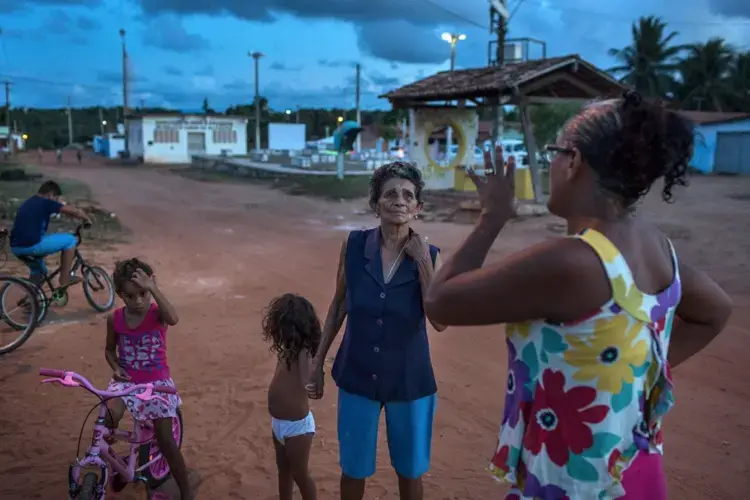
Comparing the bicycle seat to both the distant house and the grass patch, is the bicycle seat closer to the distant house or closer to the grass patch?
the grass patch

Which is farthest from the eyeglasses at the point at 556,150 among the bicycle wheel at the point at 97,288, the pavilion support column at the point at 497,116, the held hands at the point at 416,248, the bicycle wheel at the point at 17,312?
the pavilion support column at the point at 497,116

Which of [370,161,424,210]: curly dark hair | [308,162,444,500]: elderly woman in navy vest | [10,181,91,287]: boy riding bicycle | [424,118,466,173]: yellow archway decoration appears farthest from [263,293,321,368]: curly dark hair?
[424,118,466,173]: yellow archway decoration

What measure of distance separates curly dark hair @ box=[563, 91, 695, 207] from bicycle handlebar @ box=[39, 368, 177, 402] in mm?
2295

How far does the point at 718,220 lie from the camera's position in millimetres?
14289

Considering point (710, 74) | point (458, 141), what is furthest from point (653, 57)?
point (458, 141)

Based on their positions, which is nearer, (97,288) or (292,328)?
(292,328)

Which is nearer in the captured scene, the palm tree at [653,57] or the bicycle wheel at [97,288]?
the bicycle wheel at [97,288]

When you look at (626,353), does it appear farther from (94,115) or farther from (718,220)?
(94,115)

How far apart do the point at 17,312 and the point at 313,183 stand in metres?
19.3

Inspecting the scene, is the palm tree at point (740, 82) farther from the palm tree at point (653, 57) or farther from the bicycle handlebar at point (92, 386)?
the bicycle handlebar at point (92, 386)

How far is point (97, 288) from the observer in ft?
25.6

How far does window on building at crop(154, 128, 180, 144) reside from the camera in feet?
155

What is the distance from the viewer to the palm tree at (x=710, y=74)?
43.5m

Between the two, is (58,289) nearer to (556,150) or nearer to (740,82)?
(556,150)
